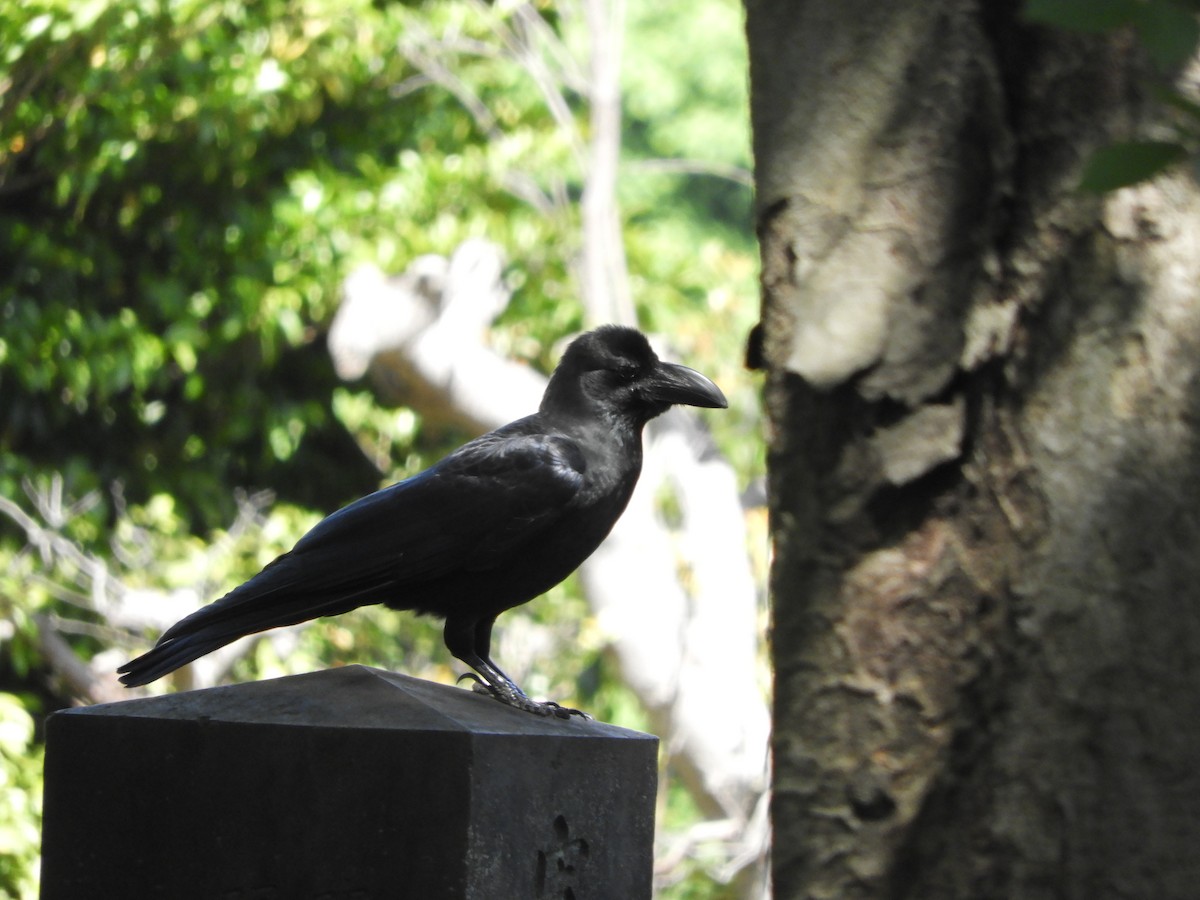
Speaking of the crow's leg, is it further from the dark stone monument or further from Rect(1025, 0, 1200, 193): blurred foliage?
Rect(1025, 0, 1200, 193): blurred foliage

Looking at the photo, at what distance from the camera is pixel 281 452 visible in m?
6.93

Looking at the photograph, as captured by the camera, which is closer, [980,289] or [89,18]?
[980,289]

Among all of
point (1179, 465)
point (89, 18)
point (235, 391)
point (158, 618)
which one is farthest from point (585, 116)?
point (1179, 465)

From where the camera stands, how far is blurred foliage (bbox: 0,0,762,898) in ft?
20.2

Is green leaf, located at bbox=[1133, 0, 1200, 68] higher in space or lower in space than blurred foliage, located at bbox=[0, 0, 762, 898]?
lower

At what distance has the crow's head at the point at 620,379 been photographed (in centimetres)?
291

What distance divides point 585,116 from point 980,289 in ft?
23.2

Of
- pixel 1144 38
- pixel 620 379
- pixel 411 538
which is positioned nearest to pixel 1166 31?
pixel 1144 38

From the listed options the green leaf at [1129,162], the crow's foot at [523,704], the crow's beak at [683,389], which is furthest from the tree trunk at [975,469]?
the crow's beak at [683,389]

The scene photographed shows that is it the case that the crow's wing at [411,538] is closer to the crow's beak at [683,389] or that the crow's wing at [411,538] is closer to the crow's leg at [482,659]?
the crow's leg at [482,659]

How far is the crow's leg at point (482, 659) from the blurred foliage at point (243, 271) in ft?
10.9

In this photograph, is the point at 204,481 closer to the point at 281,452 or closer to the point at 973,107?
the point at 281,452

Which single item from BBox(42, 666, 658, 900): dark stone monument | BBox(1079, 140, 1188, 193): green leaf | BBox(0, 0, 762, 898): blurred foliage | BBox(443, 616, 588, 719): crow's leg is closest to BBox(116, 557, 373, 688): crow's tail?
BBox(42, 666, 658, 900): dark stone monument

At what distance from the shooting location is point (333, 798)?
6.67 feet
